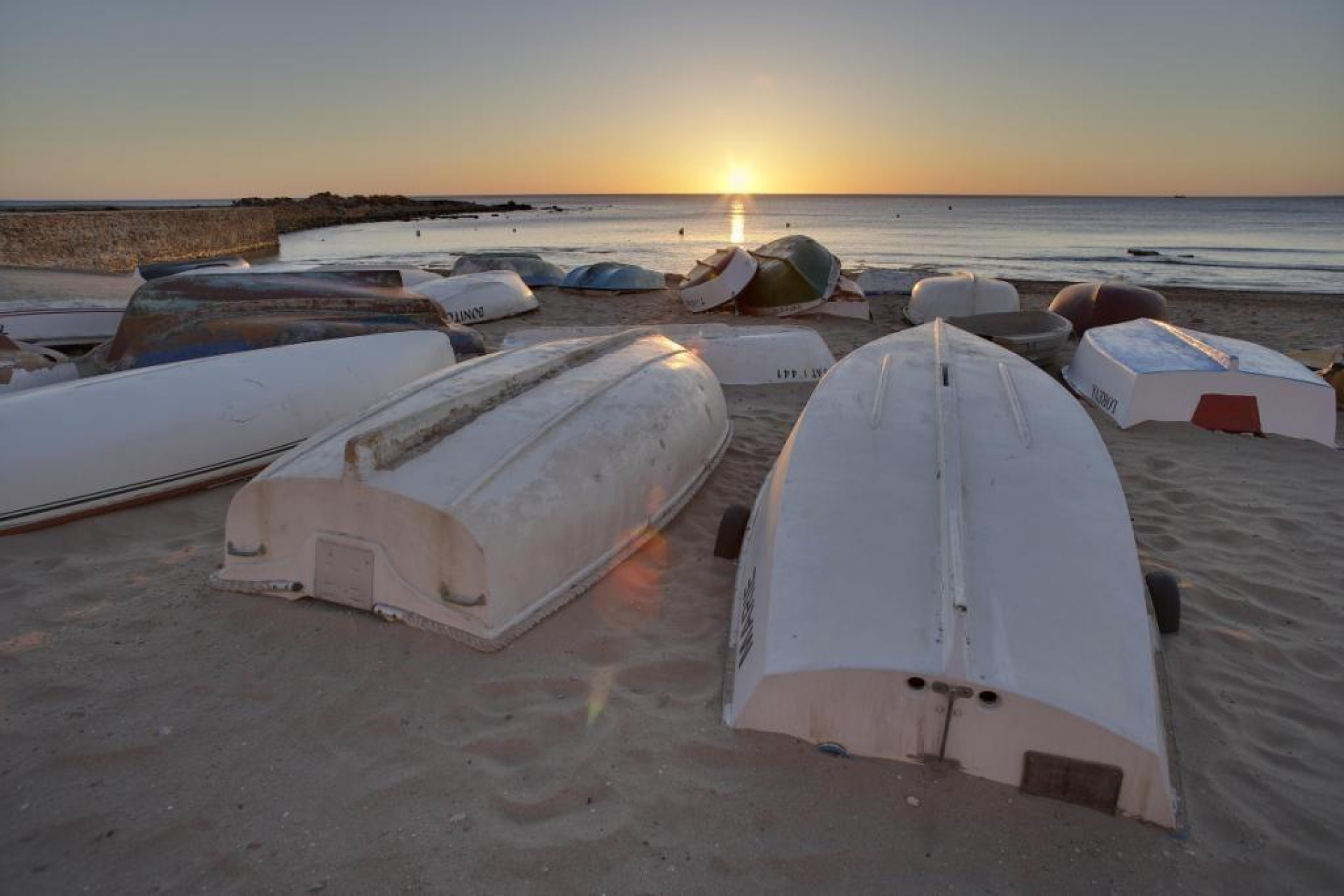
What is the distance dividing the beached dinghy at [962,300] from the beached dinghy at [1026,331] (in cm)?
237

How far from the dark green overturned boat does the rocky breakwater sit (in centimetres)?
3596

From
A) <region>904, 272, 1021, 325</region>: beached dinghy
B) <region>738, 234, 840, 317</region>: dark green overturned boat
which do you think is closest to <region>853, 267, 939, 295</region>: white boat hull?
<region>738, 234, 840, 317</region>: dark green overturned boat

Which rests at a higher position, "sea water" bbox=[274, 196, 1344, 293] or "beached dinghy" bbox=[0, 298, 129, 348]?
"sea water" bbox=[274, 196, 1344, 293]

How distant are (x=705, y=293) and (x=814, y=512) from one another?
1043 centimetres

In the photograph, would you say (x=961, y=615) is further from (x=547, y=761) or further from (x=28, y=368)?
(x=28, y=368)

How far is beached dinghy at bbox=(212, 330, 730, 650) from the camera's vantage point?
119 inches

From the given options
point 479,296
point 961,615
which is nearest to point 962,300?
point 479,296

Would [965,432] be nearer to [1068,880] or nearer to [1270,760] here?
[1270,760]

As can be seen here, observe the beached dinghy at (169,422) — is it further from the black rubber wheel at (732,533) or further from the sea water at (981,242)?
the sea water at (981,242)

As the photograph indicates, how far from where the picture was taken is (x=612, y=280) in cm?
1577

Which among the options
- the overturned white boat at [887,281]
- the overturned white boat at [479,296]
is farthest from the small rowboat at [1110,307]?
the overturned white boat at [479,296]

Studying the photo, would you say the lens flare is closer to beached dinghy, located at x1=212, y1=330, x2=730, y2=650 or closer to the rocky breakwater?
beached dinghy, located at x1=212, y1=330, x2=730, y2=650

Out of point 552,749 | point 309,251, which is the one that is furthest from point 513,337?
point 309,251

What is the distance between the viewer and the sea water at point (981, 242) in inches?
910
